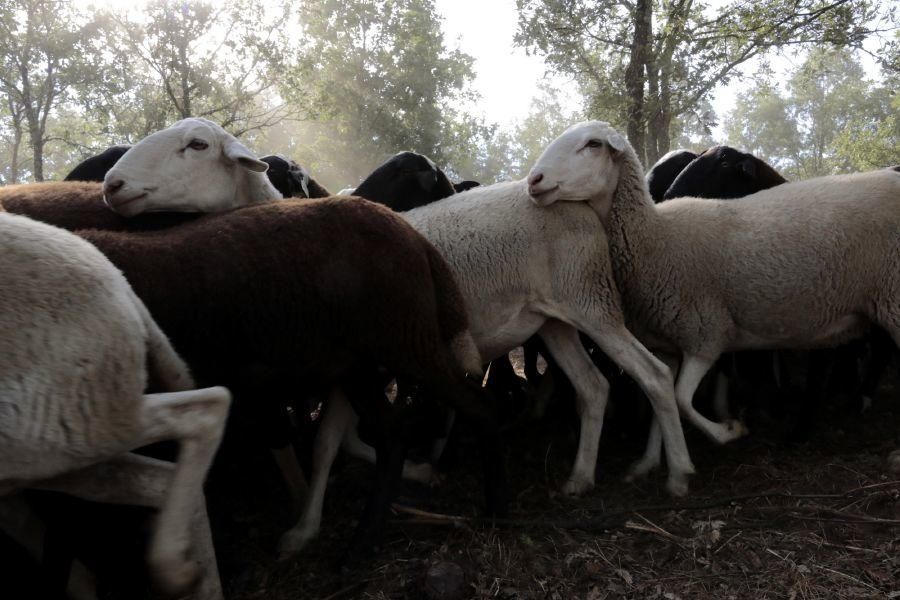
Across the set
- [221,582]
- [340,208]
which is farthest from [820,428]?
[221,582]

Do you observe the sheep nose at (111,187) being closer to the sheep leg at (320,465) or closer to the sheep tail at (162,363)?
the sheep tail at (162,363)

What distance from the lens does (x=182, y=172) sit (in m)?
3.50

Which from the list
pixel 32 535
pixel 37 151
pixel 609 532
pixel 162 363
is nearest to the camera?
pixel 162 363

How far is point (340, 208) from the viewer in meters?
2.98

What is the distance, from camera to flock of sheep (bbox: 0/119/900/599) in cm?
205

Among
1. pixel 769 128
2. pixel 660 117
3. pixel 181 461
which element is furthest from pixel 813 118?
pixel 181 461

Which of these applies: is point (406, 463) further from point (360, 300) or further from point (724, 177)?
point (724, 177)

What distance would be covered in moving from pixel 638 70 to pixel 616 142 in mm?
5833

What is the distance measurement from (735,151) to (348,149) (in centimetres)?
2262

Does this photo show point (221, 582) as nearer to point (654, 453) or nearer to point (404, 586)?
point (404, 586)

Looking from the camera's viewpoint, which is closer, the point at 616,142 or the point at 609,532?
the point at 609,532

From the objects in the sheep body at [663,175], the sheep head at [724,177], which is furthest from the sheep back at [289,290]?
the sheep body at [663,175]

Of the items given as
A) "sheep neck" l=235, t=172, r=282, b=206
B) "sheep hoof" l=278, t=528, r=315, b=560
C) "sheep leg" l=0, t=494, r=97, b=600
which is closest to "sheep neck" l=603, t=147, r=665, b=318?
"sheep neck" l=235, t=172, r=282, b=206

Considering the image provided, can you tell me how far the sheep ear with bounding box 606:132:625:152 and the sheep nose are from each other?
2.86m
